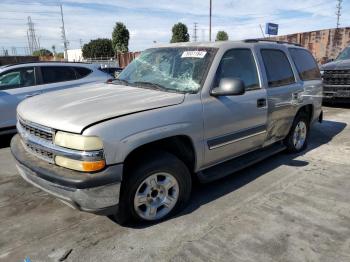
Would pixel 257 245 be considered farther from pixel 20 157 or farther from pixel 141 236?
pixel 20 157

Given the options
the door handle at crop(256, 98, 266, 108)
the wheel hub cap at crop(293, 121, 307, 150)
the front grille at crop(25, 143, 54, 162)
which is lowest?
the wheel hub cap at crop(293, 121, 307, 150)

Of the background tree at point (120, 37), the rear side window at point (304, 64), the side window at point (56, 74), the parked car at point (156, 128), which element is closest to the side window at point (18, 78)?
the side window at point (56, 74)

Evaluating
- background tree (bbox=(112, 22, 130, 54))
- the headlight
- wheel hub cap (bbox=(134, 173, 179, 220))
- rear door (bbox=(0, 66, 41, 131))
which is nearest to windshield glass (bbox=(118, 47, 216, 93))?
wheel hub cap (bbox=(134, 173, 179, 220))

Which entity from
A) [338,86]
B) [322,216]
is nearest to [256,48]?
[322,216]

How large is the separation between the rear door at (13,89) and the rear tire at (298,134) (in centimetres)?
491

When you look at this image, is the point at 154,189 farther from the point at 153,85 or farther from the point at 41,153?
the point at 153,85

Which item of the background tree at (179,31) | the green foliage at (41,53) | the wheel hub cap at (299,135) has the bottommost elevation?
the wheel hub cap at (299,135)

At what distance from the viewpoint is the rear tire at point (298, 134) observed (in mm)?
5305

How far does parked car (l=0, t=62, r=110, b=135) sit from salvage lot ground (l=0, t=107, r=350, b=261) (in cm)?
216

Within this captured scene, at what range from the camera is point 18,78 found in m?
6.75

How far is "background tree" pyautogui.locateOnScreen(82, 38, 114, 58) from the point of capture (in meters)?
63.8

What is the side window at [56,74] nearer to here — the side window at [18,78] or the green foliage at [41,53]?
the side window at [18,78]

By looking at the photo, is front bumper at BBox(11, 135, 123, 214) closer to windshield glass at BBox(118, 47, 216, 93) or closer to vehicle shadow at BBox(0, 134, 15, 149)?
windshield glass at BBox(118, 47, 216, 93)

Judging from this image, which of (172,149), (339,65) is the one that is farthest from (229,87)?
(339,65)
